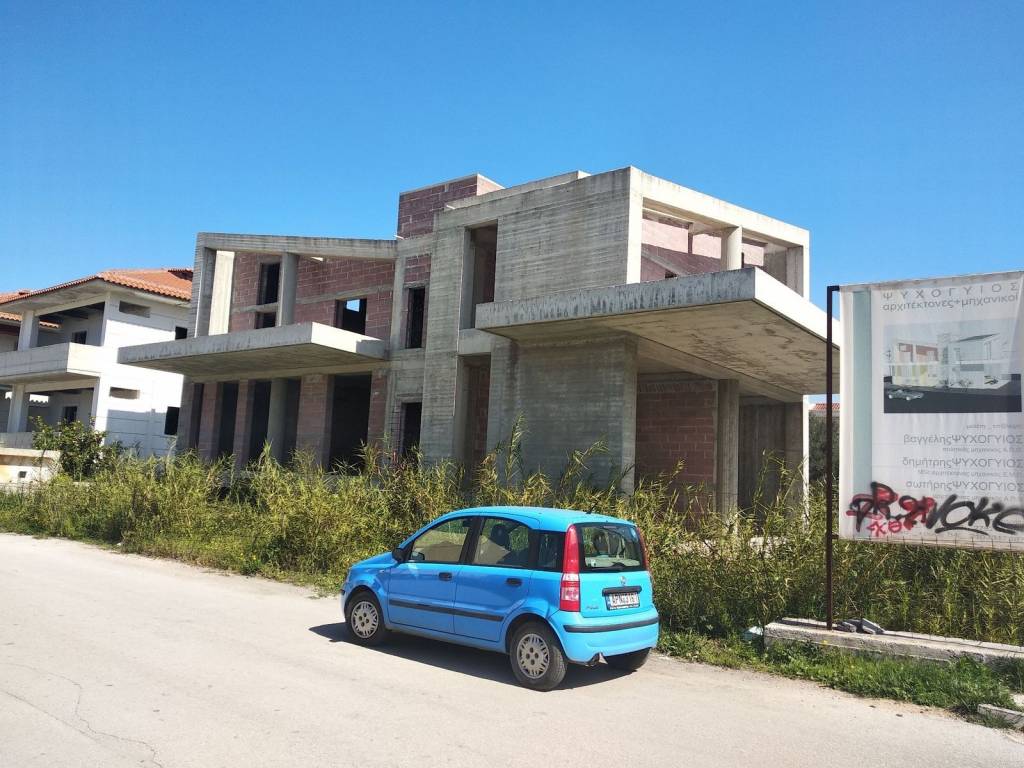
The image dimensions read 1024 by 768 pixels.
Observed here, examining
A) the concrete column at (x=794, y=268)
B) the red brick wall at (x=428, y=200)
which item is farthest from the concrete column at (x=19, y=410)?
the concrete column at (x=794, y=268)

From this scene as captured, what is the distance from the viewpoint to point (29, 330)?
3631 centimetres

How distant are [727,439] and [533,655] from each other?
13946mm

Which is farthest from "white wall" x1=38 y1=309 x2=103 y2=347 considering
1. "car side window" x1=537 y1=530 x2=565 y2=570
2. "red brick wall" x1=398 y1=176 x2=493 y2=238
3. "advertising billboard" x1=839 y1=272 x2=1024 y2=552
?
"advertising billboard" x1=839 y1=272 x2=1024 y2=552

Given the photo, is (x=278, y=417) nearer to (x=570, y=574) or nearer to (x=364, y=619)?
(x=364, y=619)

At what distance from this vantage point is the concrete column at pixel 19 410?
35.2m

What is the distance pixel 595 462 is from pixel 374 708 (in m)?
9.78

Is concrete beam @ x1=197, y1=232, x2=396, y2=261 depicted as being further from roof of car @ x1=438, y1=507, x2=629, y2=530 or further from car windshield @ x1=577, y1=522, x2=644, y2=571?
car windshield @ x1=577, y1=522, x2=644, y2=571

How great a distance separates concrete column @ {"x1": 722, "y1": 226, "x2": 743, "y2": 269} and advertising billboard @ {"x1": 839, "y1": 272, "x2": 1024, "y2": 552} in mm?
9797

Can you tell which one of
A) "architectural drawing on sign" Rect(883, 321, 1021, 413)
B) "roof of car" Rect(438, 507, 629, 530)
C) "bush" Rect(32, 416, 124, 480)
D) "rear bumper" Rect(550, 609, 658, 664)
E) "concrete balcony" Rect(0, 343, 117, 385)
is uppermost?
"concrete balcony" Rect(0, 343, 117, 385)

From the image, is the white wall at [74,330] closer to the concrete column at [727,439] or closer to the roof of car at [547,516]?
the concrete column at [727,439]

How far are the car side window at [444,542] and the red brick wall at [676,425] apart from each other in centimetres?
1239

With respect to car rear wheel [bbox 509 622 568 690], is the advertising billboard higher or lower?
higher

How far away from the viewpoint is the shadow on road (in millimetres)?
6562

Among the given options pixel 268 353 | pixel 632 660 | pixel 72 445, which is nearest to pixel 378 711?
pixel 632 660
